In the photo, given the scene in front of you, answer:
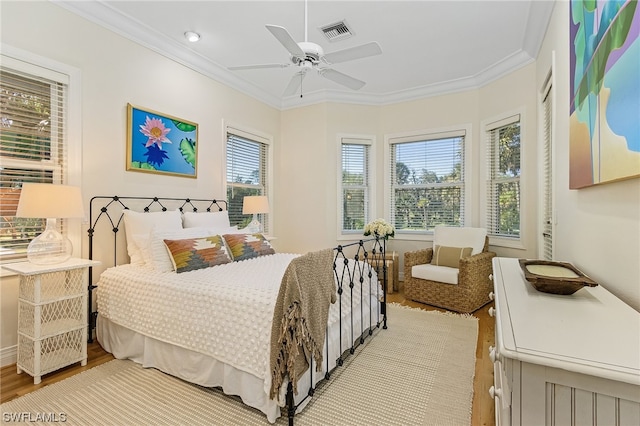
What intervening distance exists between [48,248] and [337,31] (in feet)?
10.5

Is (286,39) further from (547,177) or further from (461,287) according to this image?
(461,287)

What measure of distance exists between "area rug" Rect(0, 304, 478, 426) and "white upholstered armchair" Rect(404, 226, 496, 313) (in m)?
1.07

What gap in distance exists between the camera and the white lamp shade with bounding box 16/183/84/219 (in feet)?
6.84

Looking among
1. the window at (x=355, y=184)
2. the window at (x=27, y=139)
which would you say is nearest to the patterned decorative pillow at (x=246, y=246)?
the window at (x=27, y=139)

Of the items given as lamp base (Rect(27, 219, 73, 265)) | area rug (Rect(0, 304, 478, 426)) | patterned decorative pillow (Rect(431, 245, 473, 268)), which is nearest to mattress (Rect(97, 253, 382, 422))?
area rug (Rect(0, 304, 478, 426))

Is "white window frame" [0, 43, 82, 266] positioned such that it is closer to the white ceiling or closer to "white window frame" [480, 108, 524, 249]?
the white ceiling

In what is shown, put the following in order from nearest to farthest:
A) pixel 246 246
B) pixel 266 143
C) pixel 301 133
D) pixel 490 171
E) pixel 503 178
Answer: pixel 246 246, pixel 503 178, pixel 490 171, pixel 266 143, pixel 301 133

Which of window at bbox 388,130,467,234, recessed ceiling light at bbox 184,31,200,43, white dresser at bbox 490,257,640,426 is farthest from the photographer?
window at bbox 388,130,467,234

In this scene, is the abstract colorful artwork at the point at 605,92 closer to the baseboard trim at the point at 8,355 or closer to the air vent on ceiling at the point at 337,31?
the air vent on ceiling at the point at 337,31

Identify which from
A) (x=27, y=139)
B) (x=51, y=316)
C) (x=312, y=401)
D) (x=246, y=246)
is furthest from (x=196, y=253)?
(x=27, y=139)

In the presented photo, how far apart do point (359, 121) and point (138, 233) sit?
3.60 metres

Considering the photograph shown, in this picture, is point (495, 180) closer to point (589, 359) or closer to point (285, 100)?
point (285, 100)

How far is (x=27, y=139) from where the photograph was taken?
245 cm

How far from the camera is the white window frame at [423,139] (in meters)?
4.46
